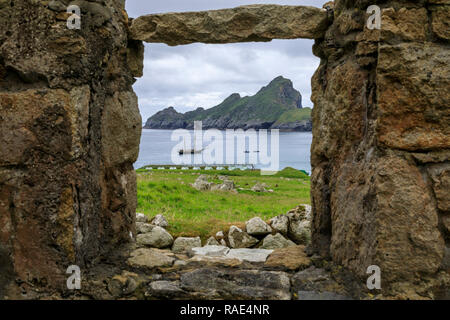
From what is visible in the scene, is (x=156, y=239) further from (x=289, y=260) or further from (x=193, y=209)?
(x=193, y=209)

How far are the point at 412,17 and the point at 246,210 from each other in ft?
20.1

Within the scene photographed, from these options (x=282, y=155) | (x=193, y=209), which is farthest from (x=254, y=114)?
(x=193, y=209)

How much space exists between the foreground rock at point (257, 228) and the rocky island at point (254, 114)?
330 ft

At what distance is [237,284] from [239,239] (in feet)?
6.56

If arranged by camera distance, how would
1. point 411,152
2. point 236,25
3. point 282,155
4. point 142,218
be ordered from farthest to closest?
point 282,155 → point 142,218 → point 236,25 → point 411,152

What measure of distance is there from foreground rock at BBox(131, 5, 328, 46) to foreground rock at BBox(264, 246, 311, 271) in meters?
2.06

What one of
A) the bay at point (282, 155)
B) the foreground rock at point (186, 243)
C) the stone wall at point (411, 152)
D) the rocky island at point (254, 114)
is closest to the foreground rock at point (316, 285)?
the stone wall at point (411, 152)

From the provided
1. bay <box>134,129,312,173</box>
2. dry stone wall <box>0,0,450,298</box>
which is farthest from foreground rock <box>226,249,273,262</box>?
bay <box>134,129,312,173</box>

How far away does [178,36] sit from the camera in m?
3.52

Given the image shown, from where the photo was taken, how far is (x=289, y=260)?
3469 millimetres

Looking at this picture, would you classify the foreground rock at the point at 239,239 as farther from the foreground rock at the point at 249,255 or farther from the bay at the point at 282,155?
the bay at the point at 282,155

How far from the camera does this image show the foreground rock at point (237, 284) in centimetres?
292

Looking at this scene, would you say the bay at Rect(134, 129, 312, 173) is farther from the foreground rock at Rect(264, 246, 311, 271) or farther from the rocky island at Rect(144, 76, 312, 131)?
the foreground rock at Rect(264, 246, 311, 271)
